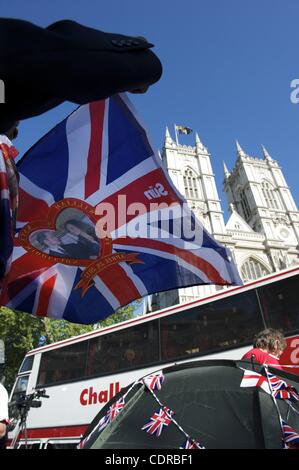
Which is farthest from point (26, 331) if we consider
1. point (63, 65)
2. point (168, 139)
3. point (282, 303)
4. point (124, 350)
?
point (168, 139)

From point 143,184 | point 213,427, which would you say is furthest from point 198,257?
point 213,427

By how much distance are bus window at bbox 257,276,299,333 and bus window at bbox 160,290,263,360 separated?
20cm

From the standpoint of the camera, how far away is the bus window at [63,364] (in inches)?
314

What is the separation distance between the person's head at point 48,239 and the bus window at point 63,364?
19.8 ft

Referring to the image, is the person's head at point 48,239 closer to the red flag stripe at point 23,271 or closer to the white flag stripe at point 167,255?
the red flag stripe at point 23,271

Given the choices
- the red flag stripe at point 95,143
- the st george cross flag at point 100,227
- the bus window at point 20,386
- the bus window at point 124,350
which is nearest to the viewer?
the st george cross flag at point 100,227

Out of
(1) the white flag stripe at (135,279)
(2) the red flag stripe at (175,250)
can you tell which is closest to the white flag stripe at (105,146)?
(2) the red flag stripe at (175,250)

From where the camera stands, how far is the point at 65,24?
920mm

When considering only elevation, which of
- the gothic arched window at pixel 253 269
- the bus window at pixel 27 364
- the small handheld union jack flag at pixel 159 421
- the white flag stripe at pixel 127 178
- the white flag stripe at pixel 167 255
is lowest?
the small handheld union jack flag at pixel 159 421

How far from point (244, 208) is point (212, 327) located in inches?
1532

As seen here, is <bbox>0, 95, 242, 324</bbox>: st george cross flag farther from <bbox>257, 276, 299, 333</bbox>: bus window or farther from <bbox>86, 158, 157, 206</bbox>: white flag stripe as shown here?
<bbox>257, 276, 299, 333</bbox>: bus window

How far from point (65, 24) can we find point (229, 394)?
2.43m

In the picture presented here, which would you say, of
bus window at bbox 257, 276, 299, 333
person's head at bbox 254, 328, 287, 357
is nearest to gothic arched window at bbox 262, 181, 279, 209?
bus window at bbox 257, 276, 299, 333
